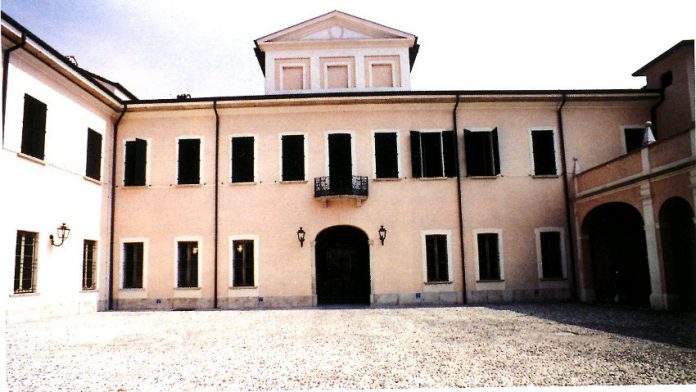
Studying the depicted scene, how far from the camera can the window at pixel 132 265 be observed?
19.0 m

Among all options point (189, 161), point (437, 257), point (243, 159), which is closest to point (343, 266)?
point (437, 257)

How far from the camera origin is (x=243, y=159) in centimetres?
1948

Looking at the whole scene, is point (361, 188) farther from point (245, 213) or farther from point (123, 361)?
point (123, 361)

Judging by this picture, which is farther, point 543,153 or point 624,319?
point 543,153

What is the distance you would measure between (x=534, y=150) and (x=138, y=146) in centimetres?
1547

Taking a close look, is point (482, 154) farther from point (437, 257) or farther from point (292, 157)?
point (292, 157)

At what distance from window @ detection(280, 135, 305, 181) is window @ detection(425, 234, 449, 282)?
5521mm

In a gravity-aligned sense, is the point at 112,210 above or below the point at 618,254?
above

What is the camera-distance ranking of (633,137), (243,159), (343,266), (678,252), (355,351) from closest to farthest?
1. (355,351)
2. (678,252)
3. (243,159)
4. (343,266)
5. (633,137)

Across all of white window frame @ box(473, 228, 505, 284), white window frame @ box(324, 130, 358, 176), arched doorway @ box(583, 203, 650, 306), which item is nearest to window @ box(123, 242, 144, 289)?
white window frame @ box(324, 130, 358, 176)

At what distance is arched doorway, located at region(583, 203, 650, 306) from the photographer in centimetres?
1783

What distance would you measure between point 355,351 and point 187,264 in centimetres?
1183

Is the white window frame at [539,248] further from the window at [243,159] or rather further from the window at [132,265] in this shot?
the window at [132,265]

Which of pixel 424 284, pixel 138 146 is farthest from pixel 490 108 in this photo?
pixel 138 146
